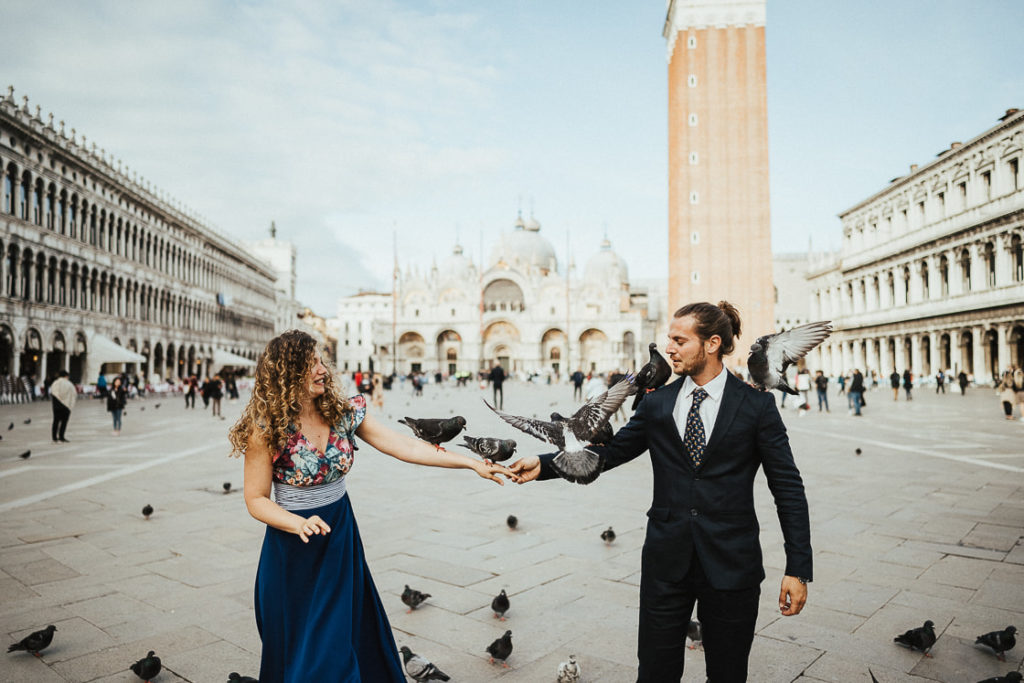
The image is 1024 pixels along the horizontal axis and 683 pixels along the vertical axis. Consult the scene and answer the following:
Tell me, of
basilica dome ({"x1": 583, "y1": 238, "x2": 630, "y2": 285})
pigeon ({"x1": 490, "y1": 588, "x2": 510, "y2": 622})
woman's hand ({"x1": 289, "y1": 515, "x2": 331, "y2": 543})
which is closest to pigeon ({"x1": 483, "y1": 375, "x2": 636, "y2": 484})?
woman's hand ({"x1": 289, "y1": 515, "x2": 331, "y2": 543})

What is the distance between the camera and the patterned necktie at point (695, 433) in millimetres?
2117

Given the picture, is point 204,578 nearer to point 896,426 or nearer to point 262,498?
point 262,498

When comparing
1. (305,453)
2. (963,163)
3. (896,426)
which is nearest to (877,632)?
(305,453)

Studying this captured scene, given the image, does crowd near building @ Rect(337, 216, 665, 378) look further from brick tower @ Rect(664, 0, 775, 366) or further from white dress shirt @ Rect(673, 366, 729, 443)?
white dress shirt @ Rect(673, 366, 729, 443)

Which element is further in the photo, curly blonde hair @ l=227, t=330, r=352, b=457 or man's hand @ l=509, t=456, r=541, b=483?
man's hand @ l=509, t=456, r=541, b=483

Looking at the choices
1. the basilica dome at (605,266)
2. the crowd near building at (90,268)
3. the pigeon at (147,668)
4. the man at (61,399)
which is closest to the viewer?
the pigeon at (147,668)

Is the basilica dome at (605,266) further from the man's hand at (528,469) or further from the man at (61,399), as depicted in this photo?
the man's hand at (528,469)

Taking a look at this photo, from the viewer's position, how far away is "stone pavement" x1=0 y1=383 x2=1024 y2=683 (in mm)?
3090

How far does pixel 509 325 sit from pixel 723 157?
34.2m

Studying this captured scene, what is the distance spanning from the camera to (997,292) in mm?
30312

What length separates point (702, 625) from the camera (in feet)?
6.88

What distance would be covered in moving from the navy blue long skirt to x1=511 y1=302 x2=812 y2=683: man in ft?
3.11

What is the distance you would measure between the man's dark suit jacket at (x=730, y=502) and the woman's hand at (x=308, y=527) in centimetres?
104

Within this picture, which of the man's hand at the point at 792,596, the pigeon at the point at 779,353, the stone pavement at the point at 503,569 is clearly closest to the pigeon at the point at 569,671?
the stone pavement at the point at 503,569
